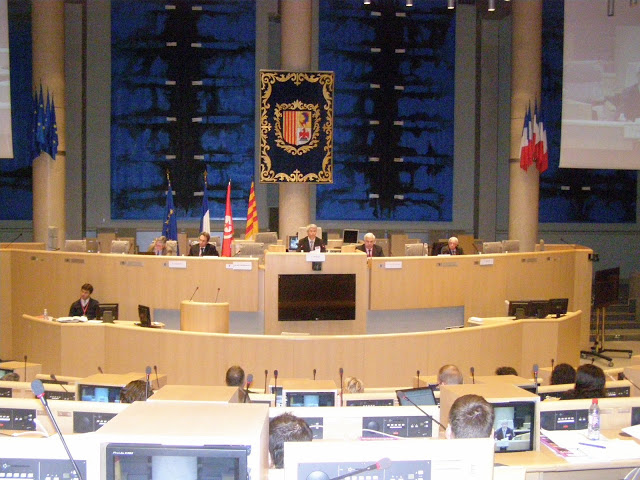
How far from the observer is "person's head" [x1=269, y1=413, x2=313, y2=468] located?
3962 mm

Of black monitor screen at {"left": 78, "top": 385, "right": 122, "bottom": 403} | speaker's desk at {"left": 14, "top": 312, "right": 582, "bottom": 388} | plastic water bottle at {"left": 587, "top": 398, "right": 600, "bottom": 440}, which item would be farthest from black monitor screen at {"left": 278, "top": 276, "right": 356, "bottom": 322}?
plastic water bottle at {"left": 587, "top": 398, "right": 600, "bottom": 440}

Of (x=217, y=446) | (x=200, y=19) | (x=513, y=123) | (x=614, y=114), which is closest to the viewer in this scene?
(x=217, y=446)

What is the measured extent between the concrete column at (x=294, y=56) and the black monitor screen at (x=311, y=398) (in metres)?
10.4

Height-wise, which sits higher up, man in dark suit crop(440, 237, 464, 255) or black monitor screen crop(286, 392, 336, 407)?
man in dark suit crop(440, 237, 464, 255)

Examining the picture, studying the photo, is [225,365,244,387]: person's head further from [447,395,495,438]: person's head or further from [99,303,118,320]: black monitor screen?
[99,303,118,320]: black monitor screen

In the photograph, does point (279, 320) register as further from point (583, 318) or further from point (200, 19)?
point (200, 19)

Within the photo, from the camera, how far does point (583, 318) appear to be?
13.4 meters

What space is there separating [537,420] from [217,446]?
284cm

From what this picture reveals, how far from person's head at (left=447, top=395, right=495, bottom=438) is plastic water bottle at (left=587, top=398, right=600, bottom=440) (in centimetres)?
147

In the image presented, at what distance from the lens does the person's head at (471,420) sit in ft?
13.5

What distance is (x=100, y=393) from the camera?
6.84 metres

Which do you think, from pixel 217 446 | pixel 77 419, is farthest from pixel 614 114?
pixel 217 446

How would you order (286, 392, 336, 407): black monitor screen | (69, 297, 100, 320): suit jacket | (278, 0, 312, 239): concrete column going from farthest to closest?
(278, 0, 312, 239): concrete column < (69, 297, 100, 320): suit jacket < (286, 392, 336, 407): black monitor screen

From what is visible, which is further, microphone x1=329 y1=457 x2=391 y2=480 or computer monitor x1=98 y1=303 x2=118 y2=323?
computer monitor x1=98 y1=303 x2=118 y2=323
